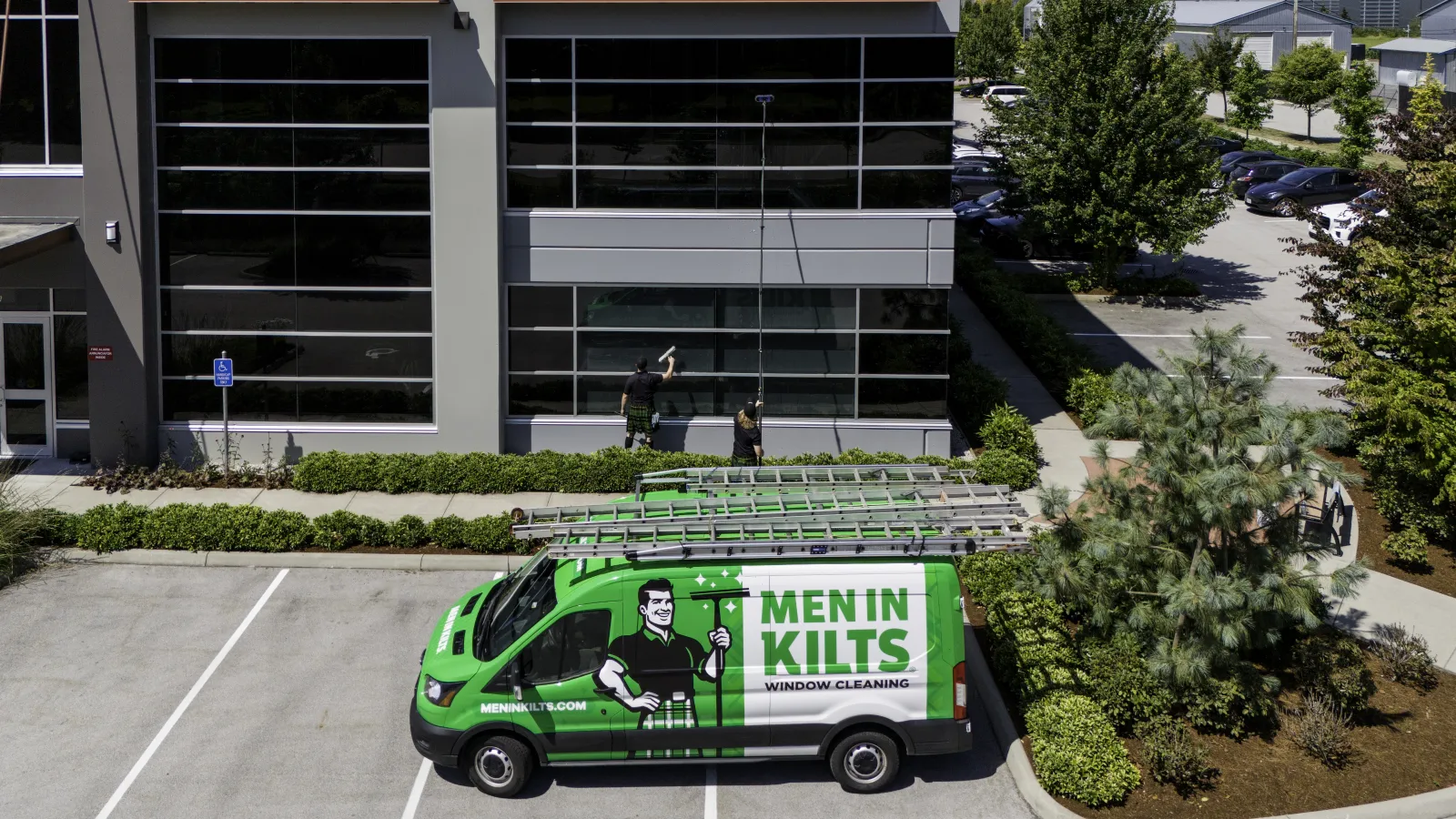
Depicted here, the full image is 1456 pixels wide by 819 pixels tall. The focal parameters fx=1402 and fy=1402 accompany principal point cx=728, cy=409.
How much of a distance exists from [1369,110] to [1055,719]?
36550 mm

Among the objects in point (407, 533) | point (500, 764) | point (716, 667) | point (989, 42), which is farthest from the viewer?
point (989, 42)

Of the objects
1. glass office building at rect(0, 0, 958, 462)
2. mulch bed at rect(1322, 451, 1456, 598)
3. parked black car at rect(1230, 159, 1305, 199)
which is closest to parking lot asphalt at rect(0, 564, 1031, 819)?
glass office building at rect(0, 0, 958, 462)

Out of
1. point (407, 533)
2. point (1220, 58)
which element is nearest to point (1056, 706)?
point (407, 533)

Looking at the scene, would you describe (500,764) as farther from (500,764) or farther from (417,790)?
(417,790)

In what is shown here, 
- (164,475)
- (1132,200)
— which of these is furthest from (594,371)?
(1132,200)

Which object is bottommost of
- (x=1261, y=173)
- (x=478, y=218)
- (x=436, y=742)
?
(x=436, y=742)

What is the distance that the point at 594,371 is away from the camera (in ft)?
65.6

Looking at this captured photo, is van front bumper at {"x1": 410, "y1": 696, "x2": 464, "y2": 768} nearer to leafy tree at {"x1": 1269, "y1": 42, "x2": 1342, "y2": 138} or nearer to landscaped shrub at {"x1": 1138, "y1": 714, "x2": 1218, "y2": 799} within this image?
landscaped shrub at {"x1": 1138, "y1": 714, "x2": 1218, "y2": 799}

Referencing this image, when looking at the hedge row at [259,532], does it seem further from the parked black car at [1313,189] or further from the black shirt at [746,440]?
the parked black car at [1313,189]

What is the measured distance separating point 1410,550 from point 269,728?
41.7 feet

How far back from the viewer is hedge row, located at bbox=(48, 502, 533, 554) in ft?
53.7

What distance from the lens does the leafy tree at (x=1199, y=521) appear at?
11625mm

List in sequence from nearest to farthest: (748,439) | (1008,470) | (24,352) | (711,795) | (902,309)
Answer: (711,795), (748,439), (1008,470), (902,309), (24,352)

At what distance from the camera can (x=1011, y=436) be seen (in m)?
19.4
